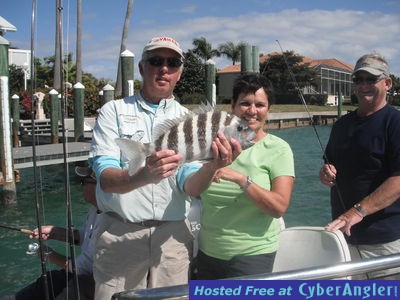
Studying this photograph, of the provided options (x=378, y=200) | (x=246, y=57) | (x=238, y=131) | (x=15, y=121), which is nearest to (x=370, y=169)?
(x=378, y=200)

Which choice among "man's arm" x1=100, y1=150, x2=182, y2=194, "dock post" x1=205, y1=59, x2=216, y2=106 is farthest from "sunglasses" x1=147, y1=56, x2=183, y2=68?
"dock post" x1=205, y1=59, x2=216, y2=106

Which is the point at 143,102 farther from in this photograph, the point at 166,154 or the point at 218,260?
the point at 218,260

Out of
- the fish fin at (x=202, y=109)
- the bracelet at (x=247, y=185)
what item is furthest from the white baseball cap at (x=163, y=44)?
the bracelet at (x=247, y=185)

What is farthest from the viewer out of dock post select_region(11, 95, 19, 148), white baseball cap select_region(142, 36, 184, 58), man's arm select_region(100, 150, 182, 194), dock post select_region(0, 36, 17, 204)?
dock post select_region(11, 95, 19, 148)

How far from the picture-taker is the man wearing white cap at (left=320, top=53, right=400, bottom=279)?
9.43 feet

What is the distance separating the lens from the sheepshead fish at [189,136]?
6.63 ft

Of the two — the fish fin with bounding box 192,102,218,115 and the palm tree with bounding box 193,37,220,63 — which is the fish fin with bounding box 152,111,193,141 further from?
the palm tree with bounding box 193,37,220,63

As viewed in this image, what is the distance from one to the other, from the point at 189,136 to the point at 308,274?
0.83 m

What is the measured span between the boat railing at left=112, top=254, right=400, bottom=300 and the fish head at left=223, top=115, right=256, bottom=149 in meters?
0.72

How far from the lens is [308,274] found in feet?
5.57

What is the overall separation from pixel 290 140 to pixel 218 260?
2473cm

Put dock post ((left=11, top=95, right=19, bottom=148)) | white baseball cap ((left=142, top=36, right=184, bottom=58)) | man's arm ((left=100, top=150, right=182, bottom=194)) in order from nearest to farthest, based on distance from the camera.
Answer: man's arm ((left=100, top=150, right=182, bottom=194)) → white baseball cap ((left=142, top=36, right=184, bottom=58)) → dock post ((left=11, top=95, right=19, bottom=148))

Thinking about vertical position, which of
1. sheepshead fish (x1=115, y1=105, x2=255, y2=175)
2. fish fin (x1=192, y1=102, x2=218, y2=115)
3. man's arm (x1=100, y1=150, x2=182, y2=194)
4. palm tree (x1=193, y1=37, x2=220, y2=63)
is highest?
palm tree (x1=193, y1=37, x2=220, y2=63)

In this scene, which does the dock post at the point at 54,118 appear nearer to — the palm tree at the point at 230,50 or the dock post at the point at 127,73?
the dock post at the point at 127,73
